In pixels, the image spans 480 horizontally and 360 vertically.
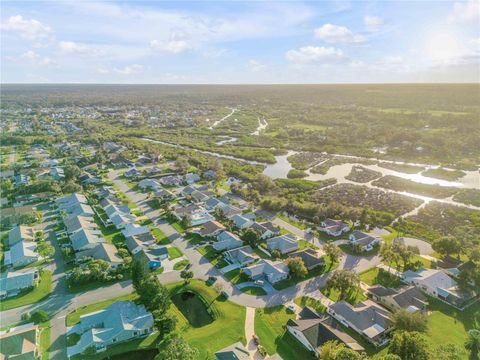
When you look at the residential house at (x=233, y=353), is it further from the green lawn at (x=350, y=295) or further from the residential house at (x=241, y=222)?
the residential house at (x=241, y=222)

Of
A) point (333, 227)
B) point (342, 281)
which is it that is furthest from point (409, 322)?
point (333, 227)

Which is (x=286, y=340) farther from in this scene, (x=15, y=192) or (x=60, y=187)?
(x=15, y=192)

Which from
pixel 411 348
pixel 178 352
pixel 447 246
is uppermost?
pixel 178 352

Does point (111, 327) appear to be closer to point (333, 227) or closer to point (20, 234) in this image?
point (20, 234)

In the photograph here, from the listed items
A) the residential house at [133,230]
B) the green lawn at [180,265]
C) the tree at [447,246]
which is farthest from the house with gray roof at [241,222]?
the tree at [447,246]

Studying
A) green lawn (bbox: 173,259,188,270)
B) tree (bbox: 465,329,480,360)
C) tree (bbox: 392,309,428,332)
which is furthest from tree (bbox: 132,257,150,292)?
tree (bbox: 465,329,480,360)

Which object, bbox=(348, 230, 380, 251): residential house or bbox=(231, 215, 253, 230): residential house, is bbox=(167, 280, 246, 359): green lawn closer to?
bbox=(231, 215, 253, 230): residential house

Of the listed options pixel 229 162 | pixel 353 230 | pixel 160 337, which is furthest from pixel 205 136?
pixel 160 337
